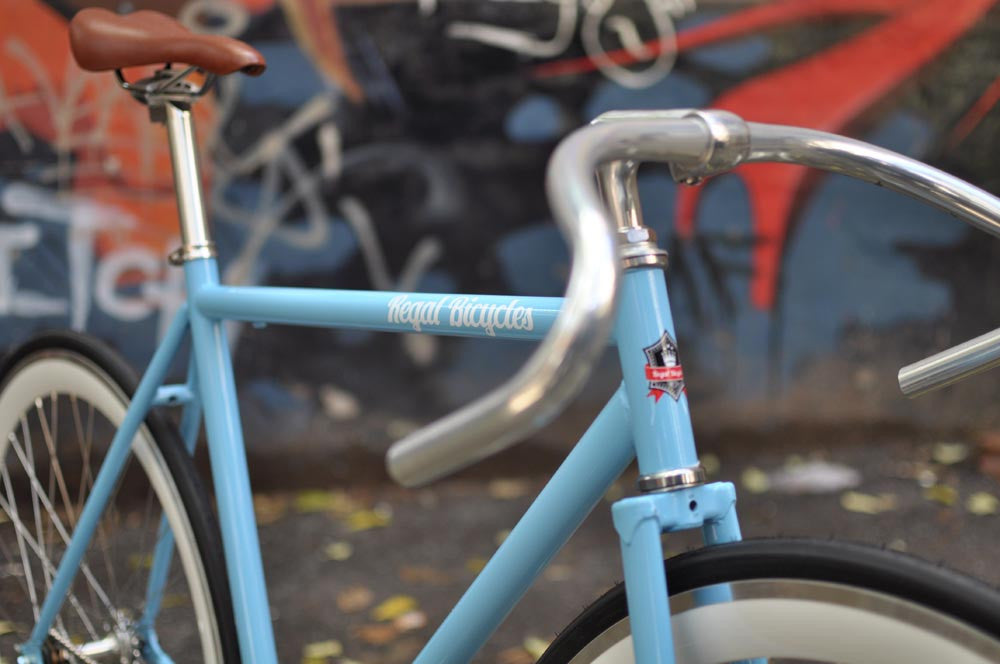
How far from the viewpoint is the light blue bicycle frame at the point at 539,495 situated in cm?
83

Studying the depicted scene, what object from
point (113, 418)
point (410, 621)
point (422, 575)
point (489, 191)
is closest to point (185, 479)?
point (113, 418)

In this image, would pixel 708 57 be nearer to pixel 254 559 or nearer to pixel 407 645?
pixel 407 645

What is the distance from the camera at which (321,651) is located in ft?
8.58

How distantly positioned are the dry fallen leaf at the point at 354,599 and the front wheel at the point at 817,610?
2.13 meters

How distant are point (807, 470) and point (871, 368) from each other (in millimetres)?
587

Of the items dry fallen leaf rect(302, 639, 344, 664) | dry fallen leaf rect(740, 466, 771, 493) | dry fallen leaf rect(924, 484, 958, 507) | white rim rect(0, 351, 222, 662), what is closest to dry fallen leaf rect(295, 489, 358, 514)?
dry fallen leaf rect(302, 639, 344, 664)

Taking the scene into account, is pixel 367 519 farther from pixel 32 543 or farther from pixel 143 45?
pixel 143 45

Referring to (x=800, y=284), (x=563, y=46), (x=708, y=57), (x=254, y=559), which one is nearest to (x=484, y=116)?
(x=563, y=46)

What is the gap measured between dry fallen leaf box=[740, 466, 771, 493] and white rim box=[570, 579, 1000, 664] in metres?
2.96

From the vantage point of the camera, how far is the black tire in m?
1.45

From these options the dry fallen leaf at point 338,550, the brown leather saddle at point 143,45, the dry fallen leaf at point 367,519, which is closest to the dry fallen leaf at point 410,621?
the dry fallen leaf at point 338,550

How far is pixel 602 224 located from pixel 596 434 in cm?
38

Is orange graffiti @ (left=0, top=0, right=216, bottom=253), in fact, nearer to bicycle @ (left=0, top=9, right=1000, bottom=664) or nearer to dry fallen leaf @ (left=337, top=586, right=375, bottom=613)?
dry fallen leaf @ (left=337, top=586, right=375, bottom=613)

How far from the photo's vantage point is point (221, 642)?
145cm
